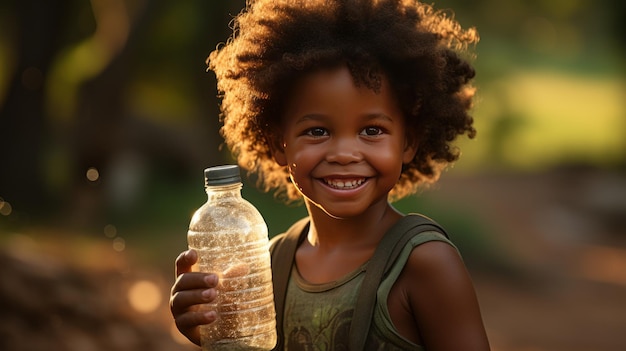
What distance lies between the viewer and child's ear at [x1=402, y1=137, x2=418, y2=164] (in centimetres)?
305

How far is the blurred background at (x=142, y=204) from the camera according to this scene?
6578mm

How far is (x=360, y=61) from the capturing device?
2.81 meters

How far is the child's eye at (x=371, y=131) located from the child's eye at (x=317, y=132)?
4.5 inches

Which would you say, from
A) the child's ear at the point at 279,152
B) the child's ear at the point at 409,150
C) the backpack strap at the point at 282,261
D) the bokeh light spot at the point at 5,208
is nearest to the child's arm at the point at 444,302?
the child's ear at the point at 409,150

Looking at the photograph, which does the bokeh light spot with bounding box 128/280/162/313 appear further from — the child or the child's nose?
the child's nose

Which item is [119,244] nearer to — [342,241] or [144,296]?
[144,296]

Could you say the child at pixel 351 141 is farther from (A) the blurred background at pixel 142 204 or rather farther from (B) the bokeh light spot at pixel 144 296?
(B) the bokeh light spot at pixel 144 296

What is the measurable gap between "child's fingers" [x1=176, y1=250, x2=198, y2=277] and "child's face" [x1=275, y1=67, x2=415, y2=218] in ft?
1.33

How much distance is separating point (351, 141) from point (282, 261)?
1.95 feet

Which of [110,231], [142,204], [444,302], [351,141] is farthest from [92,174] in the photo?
[444,302]

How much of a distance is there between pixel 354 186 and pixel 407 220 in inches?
8.8

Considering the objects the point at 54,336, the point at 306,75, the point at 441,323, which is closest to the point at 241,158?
the point at 306,75

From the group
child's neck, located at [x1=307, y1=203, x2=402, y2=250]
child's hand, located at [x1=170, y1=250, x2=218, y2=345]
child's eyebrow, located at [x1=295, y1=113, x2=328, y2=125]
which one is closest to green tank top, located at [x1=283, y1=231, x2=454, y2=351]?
child's neck, located at [x1=307, y1=203, x2=402, y2=250]

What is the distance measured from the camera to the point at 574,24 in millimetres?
21859
